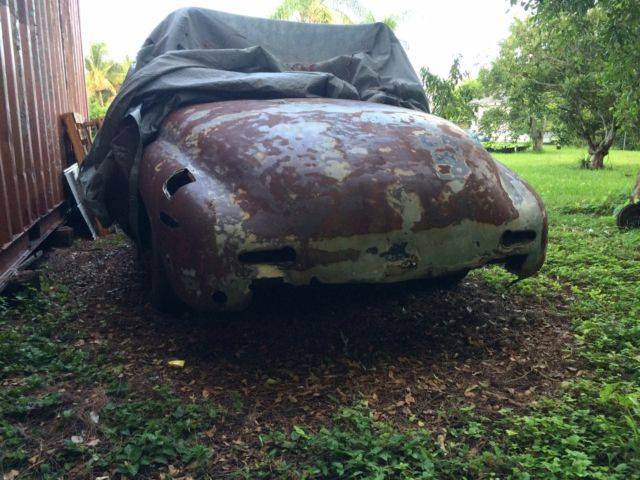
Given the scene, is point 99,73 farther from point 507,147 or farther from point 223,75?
point 223,75

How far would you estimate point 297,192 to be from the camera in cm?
274

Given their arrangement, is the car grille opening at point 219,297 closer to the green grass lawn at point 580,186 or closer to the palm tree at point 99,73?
the green grass lawn at point 580,186

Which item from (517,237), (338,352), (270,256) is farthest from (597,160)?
(270,256)

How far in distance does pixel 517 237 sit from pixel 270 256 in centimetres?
131

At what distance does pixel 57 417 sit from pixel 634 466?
2233mm

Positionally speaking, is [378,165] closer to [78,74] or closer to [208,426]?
[208,426]

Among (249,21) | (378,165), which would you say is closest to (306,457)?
(378,165)

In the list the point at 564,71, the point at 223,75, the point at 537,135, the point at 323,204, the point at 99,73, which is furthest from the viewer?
the point at 99,73

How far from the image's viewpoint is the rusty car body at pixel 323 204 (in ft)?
8.89

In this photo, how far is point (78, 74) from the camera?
8.87 m

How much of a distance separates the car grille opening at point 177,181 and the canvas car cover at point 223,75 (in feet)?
1.69

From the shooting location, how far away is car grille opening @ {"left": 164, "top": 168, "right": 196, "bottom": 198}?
2966 mm

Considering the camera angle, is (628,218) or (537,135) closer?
(628,218)

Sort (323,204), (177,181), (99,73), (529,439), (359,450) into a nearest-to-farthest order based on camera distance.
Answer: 1. (359,450)
2. (529,439)
3. (323,204)
4. (177,181)
5. (99,73)
